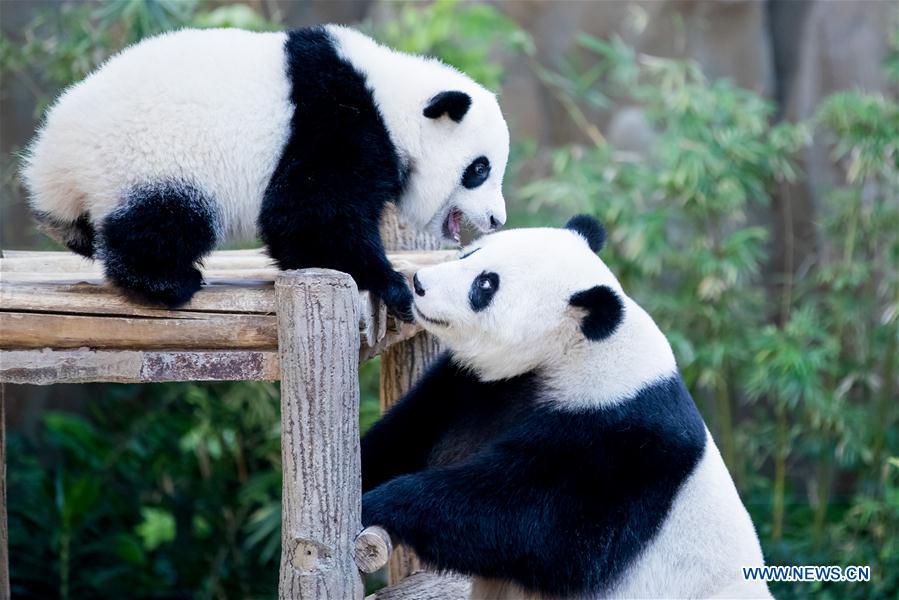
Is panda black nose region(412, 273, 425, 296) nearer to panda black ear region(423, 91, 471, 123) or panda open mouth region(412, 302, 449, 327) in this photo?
panda open mouth region(412, 302, 449, 327)

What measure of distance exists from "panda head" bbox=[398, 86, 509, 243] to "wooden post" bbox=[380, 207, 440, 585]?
0.48 metres

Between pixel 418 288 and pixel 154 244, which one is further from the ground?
pixel 154 244

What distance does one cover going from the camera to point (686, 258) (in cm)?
503

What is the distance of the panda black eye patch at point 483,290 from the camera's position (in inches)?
97.0

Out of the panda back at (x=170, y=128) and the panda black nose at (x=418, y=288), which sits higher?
the panda back at (x=170, y=128)

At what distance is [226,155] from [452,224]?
84 centimetres

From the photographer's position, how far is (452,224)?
3115 millimetres

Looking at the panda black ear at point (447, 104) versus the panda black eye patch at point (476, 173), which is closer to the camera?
the panda black ear at point (447, 104)

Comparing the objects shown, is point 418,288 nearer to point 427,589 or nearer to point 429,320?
point 429,320

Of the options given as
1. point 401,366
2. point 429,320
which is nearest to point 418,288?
point 429,320

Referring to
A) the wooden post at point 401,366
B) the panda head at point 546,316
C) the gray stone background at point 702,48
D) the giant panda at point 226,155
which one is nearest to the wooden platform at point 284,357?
the giant panda at point 226,155

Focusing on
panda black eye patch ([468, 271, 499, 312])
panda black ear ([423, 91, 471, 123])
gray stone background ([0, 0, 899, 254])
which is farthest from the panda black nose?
gray stone background ([0, 0, 899, 254])

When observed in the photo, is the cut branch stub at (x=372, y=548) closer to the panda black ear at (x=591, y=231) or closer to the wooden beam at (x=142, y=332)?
the wooden beam at (x=142, y=332)

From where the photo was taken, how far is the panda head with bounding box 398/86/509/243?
2.88 meters
